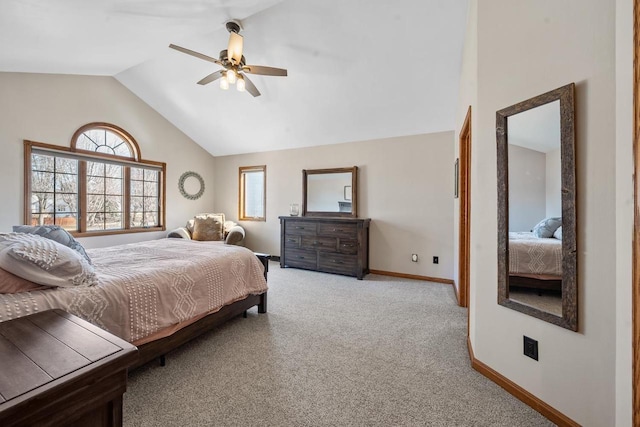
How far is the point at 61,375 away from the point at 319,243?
396cm

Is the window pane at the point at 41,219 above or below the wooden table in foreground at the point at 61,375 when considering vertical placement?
above

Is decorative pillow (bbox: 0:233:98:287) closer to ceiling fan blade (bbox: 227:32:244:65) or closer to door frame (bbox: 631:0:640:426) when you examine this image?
ceiling fan blade (bbox: 227:32:244:65)

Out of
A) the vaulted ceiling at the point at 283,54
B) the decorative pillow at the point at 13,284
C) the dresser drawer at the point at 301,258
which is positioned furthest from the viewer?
the dresser drawer at the point at 301,258

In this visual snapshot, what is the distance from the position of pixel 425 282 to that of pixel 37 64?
18.8 feet

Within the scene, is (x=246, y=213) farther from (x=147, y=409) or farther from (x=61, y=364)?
(x=61, y=364)

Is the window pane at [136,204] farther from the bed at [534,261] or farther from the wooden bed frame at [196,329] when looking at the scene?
the bed at [534,261]

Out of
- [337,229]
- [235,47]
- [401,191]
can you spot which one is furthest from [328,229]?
[235,47]

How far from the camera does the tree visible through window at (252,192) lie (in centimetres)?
595

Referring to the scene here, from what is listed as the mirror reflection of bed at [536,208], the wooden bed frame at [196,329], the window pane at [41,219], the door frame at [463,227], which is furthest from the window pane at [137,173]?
the mirror reflection of bed at [536,208]

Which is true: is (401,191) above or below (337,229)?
above

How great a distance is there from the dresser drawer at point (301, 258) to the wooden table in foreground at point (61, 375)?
3.72 m

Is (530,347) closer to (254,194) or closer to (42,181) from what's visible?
(254,194)

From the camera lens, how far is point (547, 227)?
1596 mm

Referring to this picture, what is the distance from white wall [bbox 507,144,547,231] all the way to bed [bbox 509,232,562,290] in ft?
0.28
